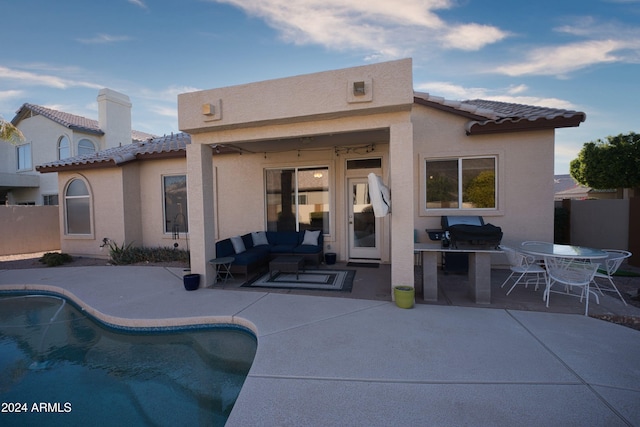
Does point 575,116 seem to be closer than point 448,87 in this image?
Yes

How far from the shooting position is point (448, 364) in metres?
3.38

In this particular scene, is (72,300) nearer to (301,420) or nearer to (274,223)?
(274,223)

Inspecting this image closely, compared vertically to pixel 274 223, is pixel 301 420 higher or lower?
lower

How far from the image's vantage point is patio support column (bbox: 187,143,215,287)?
6.70 meters

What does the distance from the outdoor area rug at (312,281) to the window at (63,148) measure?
17.8 meters

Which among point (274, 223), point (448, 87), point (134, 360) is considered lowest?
point (134, 360)

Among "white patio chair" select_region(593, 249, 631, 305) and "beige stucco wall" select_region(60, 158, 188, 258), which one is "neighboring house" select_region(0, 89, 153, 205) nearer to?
"beige stucco wall" select_region(60, 158, 188, 258)

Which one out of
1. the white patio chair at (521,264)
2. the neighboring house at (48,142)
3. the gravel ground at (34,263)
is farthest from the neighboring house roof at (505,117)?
the neighboring house at (48,142)

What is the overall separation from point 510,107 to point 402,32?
4.41m

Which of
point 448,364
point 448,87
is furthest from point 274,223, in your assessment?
point 448,87

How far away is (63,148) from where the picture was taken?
57.2ft

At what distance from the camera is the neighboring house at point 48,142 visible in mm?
17203

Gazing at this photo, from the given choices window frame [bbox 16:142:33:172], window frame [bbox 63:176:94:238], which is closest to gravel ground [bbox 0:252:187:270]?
window frame [bbox 63:176:94:238]

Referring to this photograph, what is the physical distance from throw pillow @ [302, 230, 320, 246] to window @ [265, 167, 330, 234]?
23.3 inches
